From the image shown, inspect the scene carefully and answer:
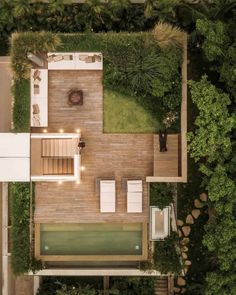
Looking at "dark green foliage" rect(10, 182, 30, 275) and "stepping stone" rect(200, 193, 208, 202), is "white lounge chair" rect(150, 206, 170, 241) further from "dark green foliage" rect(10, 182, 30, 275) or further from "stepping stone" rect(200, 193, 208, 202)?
"dark green foliage" rect(10, 182, 30, 275)

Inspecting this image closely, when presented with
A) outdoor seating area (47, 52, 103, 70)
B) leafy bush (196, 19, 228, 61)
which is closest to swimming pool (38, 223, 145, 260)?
outdoor seating area (47, 52, 103, 70)

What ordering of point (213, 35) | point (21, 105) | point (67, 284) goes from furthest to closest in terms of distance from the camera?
point (67, 284) → point (21, 105) → point (213, 35)

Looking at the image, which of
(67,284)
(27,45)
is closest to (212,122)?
(27,45)

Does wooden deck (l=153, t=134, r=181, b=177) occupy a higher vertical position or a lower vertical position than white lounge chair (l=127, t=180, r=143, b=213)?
higher

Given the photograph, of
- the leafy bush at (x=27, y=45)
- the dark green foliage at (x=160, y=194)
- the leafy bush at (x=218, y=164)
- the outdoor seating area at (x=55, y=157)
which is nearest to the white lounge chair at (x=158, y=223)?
the dark green foliage at (x=160, y=194)

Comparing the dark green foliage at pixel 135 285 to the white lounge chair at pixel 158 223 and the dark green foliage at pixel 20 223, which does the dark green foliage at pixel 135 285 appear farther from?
the dark green foliage at pixel 20 223

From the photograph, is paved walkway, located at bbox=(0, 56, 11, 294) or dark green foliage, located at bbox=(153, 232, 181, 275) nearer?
dark green foliage, located at bbox=(153, 232, 181, 275)

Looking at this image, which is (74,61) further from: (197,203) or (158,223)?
(197,203)
